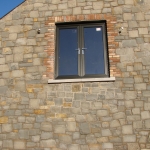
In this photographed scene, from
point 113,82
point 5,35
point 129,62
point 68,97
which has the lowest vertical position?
point 68,97

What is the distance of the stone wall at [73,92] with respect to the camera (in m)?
5.36

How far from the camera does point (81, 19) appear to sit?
6.35m

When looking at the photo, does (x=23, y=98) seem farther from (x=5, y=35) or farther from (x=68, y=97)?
(x=5, y=35)

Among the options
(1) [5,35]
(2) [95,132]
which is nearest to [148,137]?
(2) [95,132]

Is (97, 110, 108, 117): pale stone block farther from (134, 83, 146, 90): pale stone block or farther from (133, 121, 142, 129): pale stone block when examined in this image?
(134, 83, 146, 90): pale stone block

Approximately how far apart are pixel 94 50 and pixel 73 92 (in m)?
1.38

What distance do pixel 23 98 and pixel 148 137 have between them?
3.35 meters

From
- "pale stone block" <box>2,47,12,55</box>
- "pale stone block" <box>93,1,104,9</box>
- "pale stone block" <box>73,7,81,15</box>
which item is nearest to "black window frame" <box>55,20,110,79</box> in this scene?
"pale stone block" <box>73,7,81,15</box>

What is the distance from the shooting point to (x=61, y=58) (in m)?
6.16

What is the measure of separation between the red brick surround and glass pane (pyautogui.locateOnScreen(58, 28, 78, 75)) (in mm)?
227

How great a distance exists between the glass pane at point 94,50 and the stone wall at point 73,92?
0.31 m

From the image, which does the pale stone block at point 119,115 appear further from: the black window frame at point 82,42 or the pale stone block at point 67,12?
the pale stone block at point 67,12

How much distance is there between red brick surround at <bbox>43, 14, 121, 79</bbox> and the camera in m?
5.89

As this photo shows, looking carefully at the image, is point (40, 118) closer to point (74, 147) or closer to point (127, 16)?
point (74, 147)
